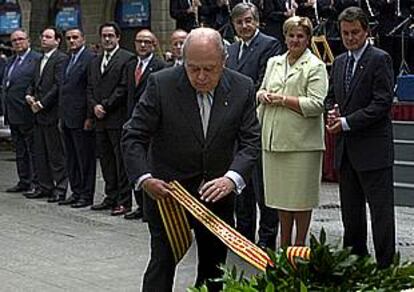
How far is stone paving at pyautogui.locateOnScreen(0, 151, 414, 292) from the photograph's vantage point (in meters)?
Answer: 7.89

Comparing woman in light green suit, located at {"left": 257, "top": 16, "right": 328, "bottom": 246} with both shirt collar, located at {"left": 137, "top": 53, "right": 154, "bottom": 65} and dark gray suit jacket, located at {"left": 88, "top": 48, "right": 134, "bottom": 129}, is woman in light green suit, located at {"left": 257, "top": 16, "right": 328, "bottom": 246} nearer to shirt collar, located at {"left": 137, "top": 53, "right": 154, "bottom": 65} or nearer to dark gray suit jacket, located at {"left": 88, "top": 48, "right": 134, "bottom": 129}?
shirt collar, located at {"left": 137, "top": 53, "right": 154, "bottom": 65}

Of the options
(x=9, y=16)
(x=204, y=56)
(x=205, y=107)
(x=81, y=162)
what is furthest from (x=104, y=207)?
(x=9, y=16)

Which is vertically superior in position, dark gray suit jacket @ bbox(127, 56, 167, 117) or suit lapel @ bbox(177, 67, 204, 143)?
suit lapel @ bbox(177, 67, 204, 143)

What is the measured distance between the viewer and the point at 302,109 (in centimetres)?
796

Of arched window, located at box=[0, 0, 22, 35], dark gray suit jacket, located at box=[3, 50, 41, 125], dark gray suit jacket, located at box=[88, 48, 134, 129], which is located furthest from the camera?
arched window, located at box=[0, 0, 22, 35]

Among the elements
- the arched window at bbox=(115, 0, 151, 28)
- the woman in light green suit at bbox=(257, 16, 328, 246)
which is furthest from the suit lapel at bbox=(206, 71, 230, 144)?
the arched window at bbox=(115, 0, 151, 28)

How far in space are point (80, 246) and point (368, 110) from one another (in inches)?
128

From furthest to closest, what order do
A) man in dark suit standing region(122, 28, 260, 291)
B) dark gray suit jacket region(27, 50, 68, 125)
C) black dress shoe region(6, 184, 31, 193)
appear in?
1. black dress shoe region(6, 184, 31, 193)
2. dark gray suit jacket region(27, 50, 68, 125)
3. man in dark suit standing region(122, 28, 260, 291)

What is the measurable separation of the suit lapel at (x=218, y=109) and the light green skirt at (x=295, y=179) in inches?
97.8

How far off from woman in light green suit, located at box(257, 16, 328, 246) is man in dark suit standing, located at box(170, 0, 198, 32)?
6.78m

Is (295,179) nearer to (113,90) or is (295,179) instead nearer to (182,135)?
(182,135)

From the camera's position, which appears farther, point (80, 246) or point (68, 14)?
point (68, 14)

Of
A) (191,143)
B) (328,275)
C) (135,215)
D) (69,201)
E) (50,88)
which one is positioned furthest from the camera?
(50,88)

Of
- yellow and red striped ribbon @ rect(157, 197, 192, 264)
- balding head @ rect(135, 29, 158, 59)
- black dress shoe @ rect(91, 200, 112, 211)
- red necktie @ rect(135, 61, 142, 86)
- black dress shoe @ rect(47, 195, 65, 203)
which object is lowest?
black dress shoe @ rect(47, 195, 65, 203)
